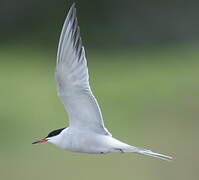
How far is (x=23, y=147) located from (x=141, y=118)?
0.85m

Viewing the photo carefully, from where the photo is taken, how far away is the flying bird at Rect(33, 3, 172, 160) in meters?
2.27

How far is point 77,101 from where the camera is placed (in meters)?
2.31

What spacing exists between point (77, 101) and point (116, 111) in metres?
2.87

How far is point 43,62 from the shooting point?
21.0ft

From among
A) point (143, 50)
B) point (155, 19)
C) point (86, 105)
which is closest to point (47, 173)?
point (86, 105)

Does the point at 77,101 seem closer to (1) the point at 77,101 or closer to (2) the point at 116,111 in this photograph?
(1) the point at 77,101

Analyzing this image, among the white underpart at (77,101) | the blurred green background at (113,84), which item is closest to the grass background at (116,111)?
the blurred green background at (113,84)

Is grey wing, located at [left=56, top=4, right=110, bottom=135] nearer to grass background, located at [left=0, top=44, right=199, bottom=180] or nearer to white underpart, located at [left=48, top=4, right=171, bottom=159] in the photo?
white underpart, located at [left=48, top=4, right=171, bottom=159]

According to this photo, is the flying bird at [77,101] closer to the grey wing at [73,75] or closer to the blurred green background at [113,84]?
the grey wing at [73,75]

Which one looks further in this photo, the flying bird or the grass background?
the grass background

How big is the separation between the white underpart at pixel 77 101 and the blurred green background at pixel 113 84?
5.09 feet

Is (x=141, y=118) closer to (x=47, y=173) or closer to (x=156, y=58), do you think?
(x=47, y=173)

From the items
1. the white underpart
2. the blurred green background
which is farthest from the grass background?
the white underpart

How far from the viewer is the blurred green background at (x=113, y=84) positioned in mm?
4168
